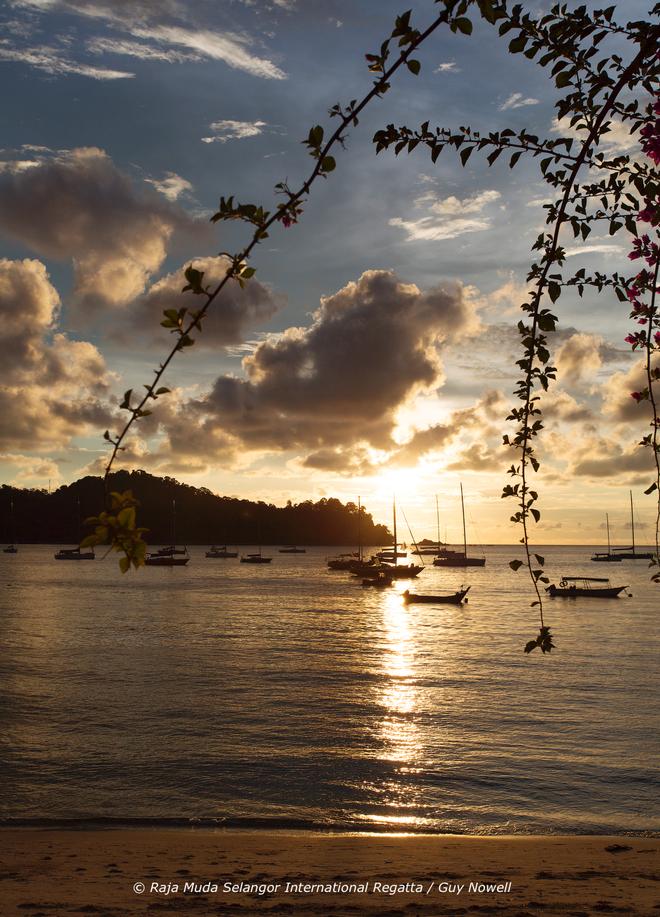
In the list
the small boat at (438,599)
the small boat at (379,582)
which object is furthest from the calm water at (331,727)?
the small boat at (379,582)

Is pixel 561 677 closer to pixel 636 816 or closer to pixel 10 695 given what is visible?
pixel 636 816

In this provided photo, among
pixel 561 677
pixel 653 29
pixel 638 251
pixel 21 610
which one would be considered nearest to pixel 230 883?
pixel 638 251

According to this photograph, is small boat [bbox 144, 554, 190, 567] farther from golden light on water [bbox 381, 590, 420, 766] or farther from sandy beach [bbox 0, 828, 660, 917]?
sandy beach [bbox 0, 828, 660, 917]

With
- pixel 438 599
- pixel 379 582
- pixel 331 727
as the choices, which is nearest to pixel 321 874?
pixel 331 727

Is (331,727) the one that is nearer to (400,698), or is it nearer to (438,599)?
(400,698)

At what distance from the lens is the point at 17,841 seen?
13898mm

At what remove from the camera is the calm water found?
59.1 feet

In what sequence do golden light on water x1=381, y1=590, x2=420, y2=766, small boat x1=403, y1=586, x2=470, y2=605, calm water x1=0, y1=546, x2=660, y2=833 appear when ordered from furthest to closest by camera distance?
small boat x1=403, y1=586, x2=470, y2=605, golden light on water x1=381, y1=590, x2=420, y2=766, calm water x1=0, y1=546, x2=660, y2=833

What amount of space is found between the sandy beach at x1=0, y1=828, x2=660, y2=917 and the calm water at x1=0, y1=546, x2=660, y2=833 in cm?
250

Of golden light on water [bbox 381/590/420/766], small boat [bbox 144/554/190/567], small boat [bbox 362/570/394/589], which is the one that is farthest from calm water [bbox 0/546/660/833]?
small boat [bbox 144/554/190/567]

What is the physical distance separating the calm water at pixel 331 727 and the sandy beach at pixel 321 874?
2.50m

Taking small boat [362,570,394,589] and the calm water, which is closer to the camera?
the calm water

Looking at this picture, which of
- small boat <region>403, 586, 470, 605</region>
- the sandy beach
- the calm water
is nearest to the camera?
the sandy beach

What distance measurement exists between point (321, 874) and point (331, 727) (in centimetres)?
1510
